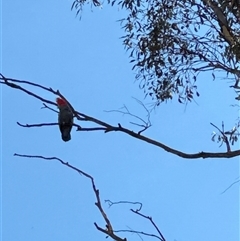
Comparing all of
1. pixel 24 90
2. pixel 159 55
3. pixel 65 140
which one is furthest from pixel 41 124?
pixel 159 55

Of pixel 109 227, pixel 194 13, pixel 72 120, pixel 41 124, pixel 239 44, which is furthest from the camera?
pixel 194 13

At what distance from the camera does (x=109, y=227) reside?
2.27 meters

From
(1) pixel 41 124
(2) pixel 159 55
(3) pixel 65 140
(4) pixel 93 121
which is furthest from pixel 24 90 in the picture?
(2) pixel 159 55

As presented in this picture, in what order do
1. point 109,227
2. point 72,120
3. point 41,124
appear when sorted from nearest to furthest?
point 109,227 < point 41,124 < point 72,120

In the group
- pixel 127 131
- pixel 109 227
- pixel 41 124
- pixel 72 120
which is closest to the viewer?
pixel 109 227

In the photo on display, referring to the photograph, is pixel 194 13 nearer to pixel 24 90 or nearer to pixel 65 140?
pixel 65 140

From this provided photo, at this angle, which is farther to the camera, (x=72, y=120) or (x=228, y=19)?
(x=228, y=19)

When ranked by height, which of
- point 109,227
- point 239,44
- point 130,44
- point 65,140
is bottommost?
point 109,227

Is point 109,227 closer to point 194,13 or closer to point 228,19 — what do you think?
point 228,19

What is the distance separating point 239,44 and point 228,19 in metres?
0.30

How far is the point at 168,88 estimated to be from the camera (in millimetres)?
5438

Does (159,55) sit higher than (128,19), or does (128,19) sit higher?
(128,19)

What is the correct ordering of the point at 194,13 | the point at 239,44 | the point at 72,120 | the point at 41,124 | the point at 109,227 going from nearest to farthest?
the point at 109,227, the point at 41,124, the point at 72,120, the point at 239,44, the point at 194,13

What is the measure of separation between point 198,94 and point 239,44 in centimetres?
96
